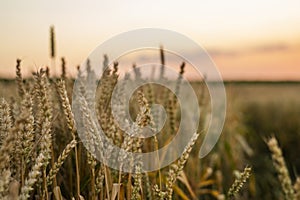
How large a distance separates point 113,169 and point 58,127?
11.7 inches

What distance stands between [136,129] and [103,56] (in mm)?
596

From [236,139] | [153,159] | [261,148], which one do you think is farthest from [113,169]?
[261,148]

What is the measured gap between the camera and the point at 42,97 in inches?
43.4

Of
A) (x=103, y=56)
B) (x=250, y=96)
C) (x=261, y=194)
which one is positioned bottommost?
(x=261, y=194)

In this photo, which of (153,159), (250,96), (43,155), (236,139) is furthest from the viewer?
(250,96)

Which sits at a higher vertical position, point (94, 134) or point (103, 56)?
point (103, 56)

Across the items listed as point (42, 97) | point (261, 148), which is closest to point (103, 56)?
point (42, 97)

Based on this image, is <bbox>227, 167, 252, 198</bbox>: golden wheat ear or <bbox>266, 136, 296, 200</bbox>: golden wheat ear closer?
<bbox>227, 167, 252, 198</bbox>: golden wheat ear

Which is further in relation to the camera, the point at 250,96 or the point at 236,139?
the point at 250,96

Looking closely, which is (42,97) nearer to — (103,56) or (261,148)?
(103,56)

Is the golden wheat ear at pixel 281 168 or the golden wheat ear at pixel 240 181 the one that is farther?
the golden wheat ear at pixel 281 168

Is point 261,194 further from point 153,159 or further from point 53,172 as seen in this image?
point 53,172

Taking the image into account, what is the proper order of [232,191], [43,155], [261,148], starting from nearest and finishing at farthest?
[43,155] < [232,191] < [261,148]

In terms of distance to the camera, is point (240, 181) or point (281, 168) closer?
point (240, 181)
